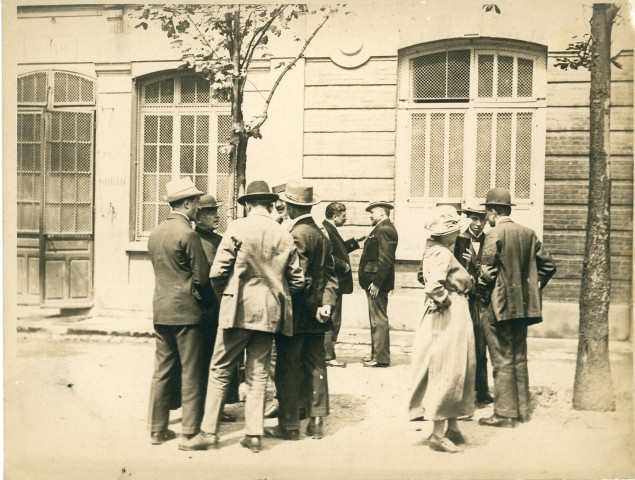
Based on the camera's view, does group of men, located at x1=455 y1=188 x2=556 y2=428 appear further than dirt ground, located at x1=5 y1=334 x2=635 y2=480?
Yes

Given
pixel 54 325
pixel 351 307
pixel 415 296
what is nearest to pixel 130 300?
pixel 54 325

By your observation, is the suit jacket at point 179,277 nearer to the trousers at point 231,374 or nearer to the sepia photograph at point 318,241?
the sepia photograph at point 318,241

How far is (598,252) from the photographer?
5609 millimetres

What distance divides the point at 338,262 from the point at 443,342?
2.38 m

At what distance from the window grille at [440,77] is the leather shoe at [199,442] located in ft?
15.8

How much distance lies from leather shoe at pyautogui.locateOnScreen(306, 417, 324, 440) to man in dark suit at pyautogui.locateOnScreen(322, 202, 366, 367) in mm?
1739

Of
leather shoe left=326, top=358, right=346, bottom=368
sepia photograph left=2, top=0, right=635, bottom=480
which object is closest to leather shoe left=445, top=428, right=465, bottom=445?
sepia photograph left=2, top=0, right=635, bottom=480

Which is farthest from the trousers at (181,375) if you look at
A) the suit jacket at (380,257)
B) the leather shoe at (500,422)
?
the suit jacket at (380,257)

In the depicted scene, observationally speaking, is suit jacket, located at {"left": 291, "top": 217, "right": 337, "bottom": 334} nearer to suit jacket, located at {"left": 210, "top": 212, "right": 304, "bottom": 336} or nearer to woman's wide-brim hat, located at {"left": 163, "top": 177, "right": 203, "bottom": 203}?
suit jacket, located at {"left": 210, "top": 212, "right": 304, "bottom": 336}

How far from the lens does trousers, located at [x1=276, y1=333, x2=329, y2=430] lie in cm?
504

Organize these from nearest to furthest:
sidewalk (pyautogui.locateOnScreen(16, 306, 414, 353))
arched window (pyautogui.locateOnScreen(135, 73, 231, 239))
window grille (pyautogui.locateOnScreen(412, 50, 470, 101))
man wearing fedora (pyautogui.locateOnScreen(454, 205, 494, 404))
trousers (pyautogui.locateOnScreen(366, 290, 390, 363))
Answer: man wearing fedora (pyautogui.locateOnScreen(454, 205, 494, 404)) → trousers (pyautogui.locateOnScreen(366, 290, 390, 363)) → sidewalk (pyautogui.locateOnScreen(16, 306, 414, 353)) → window grille (pyautogui.locateOnScreen(412, 50, 470, 101)) → arched window (pyautogui.locateOnScreen(135, 73, 231, 239))

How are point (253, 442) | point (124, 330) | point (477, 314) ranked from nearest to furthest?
1. point (253, 442)
2. point (477, 314)
3. point (124, 330)

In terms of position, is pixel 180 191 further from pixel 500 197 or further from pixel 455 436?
Result: pixel 455 436

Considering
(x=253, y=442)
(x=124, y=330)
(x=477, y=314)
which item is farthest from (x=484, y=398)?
(x=124, y=330)
